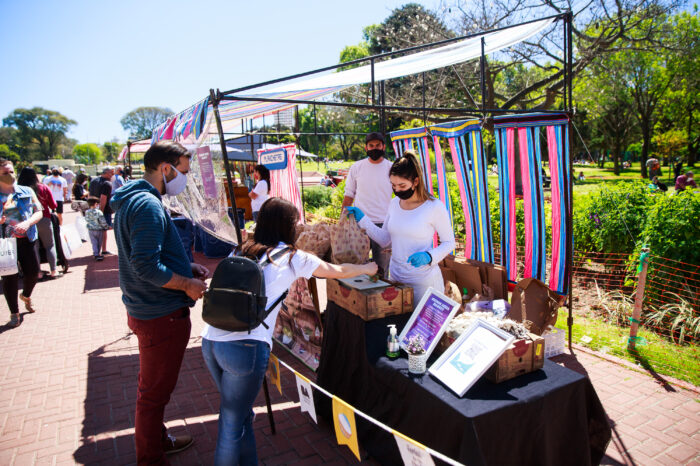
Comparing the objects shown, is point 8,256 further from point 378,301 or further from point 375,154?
→ point 378,301

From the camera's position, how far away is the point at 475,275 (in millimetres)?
4613

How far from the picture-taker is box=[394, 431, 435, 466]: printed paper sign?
1782mm

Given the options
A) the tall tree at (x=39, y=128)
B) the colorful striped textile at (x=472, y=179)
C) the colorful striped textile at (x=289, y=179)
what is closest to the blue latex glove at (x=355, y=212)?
the colorful striped textile at (x=472, y=179)

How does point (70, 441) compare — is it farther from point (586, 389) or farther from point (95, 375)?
point (586, 389)

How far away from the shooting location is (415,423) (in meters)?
2.18

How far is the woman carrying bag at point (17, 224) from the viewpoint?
17.6 ft

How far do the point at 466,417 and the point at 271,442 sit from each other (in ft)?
6.37

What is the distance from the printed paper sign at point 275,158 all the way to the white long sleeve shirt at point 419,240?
18.8ft

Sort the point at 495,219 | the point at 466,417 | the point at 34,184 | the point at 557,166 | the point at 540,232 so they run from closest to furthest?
the point at 466,417 < the point at 557,166 < the point at 540,232 < the point at 34,184 < the point at 495,219

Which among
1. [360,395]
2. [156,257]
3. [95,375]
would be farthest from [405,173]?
[95,375]

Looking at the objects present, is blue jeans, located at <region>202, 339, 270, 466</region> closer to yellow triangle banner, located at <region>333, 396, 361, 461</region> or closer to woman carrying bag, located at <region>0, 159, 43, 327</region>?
yellow triangle banner, located at <region>333, 396, 361, 461</region>

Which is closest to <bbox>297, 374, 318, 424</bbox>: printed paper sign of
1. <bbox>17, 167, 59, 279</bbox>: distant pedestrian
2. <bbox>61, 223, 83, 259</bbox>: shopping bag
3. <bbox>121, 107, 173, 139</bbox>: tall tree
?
<bbox>17, 167, 59, 279</bbox>: distant pedestrian

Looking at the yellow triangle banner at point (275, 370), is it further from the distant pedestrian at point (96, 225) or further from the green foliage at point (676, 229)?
the distant pedestrian at point (96, 225)

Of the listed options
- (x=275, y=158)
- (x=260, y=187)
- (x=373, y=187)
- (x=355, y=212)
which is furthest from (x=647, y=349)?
(x=275, y=158)
